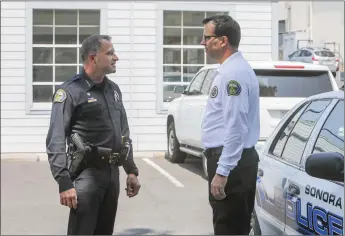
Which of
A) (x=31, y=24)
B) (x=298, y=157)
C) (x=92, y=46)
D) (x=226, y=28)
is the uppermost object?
(x=31, y=24)

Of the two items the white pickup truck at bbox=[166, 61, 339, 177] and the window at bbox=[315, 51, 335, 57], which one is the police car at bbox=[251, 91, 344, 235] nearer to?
the white pickup truck at bbox=[166, 61, 339, 177]

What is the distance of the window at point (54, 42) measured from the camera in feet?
40.7

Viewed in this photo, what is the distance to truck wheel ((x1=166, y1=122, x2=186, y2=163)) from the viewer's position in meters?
10.9

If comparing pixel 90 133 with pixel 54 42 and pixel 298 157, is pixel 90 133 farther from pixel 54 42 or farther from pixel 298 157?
pixel 54 42

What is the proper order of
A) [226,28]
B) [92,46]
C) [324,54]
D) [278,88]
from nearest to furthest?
[226,28] → [92,46] → [278,88] → [324,54]

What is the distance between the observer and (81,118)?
364 cm

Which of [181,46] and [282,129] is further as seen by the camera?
[181,46]

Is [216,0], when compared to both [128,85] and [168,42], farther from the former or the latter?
[128,85]

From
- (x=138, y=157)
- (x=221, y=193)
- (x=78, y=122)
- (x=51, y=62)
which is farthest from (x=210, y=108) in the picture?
(x=51, y=62)

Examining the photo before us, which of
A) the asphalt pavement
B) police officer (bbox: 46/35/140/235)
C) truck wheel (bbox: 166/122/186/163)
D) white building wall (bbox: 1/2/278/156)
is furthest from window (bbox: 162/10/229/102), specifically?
police officer (bbox: 46/35/140/235)

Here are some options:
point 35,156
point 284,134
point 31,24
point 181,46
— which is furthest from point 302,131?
point 31,24

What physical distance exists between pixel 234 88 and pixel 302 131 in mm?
788

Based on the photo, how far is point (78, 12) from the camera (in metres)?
12.5

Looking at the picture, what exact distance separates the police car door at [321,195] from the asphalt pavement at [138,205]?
8.82 ft
